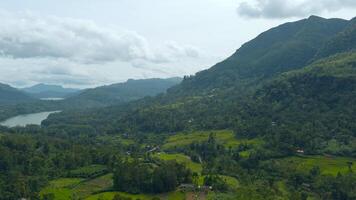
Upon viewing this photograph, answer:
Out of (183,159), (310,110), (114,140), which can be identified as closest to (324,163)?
(183,159)

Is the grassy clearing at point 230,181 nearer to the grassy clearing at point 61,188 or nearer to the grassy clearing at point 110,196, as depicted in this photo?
the grassy clearing at point 110,196

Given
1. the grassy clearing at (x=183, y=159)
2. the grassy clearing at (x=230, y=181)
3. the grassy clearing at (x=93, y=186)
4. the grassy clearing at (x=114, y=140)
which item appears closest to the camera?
the grassy clearing at (x=230, y=181)

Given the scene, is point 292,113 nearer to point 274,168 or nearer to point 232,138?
point 232,138

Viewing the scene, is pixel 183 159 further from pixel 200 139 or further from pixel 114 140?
pixel 114 140

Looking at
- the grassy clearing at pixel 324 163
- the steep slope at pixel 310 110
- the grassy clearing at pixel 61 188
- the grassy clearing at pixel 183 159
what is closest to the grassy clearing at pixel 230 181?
the grassy clearing at pixel 183 159

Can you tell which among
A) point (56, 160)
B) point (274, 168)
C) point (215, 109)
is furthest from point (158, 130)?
point (274, 168)

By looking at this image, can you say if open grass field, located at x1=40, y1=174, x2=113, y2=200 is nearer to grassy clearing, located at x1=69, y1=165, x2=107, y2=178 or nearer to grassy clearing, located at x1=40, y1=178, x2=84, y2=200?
grassy clearing, located at x1=40, y1=178, x2=84, y2=200
